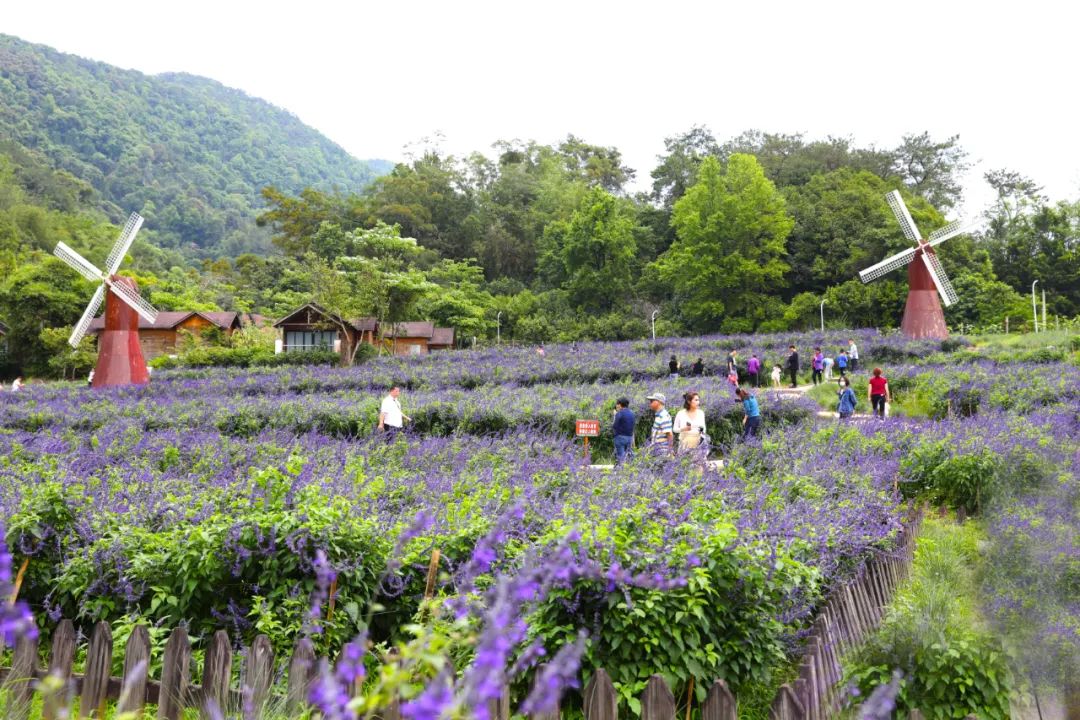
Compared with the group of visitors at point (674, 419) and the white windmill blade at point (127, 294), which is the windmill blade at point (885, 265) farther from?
the white windmill blade at point (127, 294)

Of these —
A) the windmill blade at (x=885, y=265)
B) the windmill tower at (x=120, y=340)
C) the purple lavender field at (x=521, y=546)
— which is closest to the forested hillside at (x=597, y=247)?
the windmill blade at (x=885, y=265)

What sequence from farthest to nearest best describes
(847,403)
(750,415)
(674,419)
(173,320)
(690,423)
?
(173,320) < (847,403) < (750,415) < (674,419) < (690,423)

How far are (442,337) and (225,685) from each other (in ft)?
169

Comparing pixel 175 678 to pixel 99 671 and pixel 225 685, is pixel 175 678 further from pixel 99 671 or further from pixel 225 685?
pixel 99 671

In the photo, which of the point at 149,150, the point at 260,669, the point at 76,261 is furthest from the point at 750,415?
the point at 149,150

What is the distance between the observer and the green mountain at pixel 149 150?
125500 millimetres

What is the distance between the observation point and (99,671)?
3502 millimetres

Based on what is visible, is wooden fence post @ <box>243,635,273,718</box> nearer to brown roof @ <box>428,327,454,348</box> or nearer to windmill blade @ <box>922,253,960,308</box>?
windmill blade @ <box>922,253,960,308</box>

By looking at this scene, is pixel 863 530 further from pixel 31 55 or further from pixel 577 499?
pixel 31 55

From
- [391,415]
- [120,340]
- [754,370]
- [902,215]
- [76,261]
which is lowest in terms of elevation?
[391,415]

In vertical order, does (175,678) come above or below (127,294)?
below

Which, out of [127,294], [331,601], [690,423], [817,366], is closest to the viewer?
[331,601]

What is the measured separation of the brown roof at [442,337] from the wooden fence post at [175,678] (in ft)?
167

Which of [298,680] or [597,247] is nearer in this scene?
[298,680]
